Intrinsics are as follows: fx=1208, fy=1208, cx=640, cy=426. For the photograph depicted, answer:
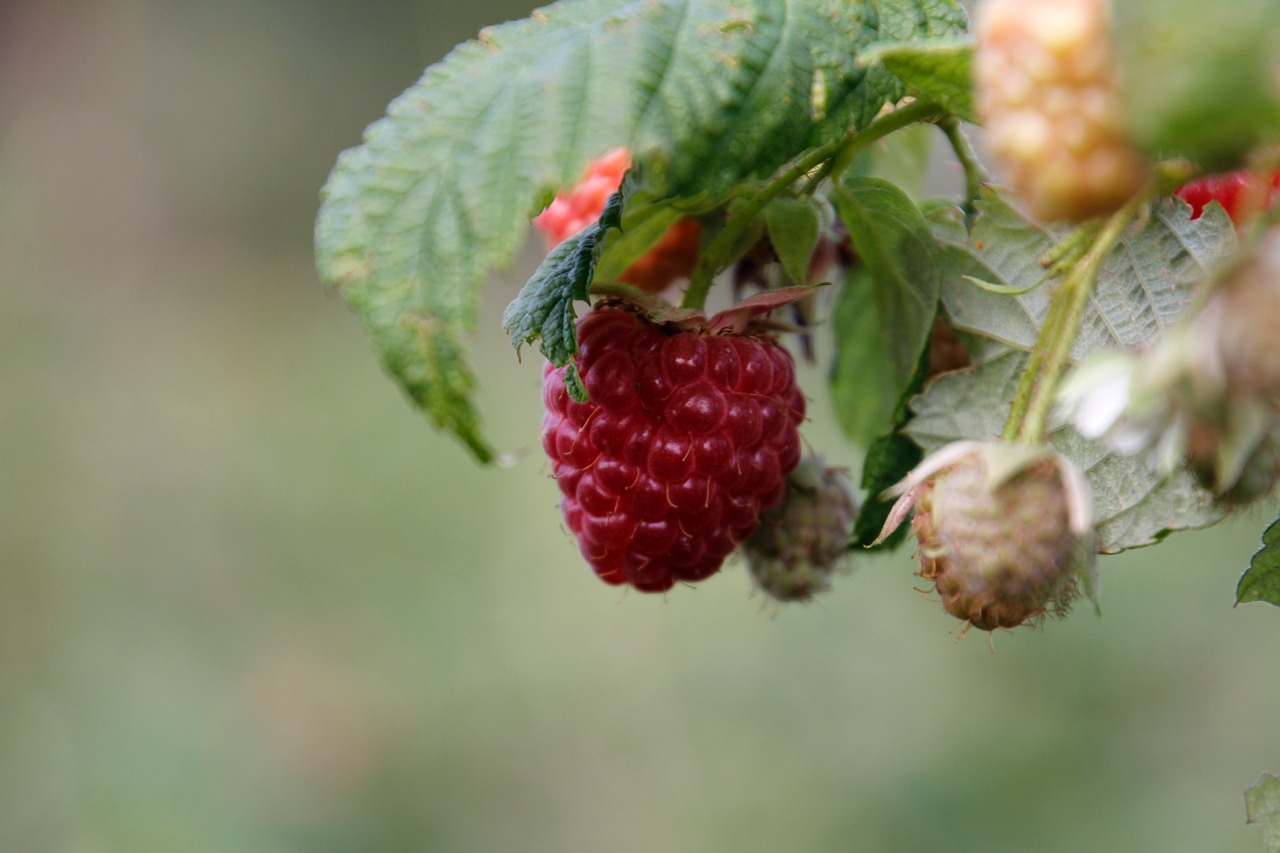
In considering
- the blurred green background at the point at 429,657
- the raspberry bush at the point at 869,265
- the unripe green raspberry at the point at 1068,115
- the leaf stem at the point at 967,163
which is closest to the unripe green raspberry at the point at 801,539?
the raspberry bush at the point at 869,265

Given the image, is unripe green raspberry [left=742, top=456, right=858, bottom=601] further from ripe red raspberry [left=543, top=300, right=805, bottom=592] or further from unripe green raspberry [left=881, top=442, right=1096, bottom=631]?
unripe green raspberry [left=881, top=442, right=1096, bottom=631]

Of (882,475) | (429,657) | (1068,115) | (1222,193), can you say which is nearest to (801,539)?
(882,475)

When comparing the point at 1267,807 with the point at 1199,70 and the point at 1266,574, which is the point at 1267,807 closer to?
the point at 1266,574

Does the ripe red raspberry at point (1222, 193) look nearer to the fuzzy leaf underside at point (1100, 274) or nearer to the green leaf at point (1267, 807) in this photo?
the fuzzy leaf underside at point (1100, 274)

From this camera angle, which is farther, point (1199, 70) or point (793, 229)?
point (793, 229)

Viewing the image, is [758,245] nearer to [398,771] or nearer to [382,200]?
[382,200]

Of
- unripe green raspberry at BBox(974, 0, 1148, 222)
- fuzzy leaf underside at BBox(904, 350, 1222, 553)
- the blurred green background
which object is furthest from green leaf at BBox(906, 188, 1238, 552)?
the blurred green background
